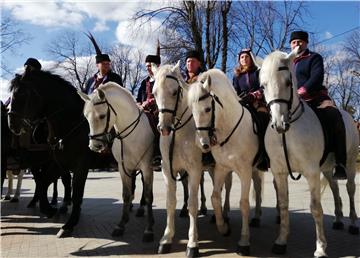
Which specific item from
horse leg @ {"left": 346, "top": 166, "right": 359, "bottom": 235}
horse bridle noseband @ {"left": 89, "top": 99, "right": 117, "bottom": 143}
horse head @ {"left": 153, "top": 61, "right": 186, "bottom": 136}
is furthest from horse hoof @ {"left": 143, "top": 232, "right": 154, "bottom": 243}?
horse leg @ {"left": 346, "top": 166, "right": 359, "bottom": 235}

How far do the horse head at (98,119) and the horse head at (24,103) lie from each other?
3.83 ft

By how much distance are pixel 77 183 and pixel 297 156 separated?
3970 mm

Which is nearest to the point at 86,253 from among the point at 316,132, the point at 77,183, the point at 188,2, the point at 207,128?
the point at 77,183

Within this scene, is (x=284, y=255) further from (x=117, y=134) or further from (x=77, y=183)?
(x=77, y=183)

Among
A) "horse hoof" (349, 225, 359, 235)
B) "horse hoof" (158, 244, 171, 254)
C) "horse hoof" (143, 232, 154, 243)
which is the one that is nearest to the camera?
"horse hoof" (158, 244, 171, 254)

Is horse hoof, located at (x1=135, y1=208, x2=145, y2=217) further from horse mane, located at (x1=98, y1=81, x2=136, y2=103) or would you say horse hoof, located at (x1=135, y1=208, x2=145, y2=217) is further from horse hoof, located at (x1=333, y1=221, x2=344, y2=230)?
horse hoof, located at (x1=333, y1=221, x2=344, y2=230)

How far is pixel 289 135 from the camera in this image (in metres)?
5.48

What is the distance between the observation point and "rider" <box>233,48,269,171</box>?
6.40 m

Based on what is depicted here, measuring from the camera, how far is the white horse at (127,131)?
6621 millimetres

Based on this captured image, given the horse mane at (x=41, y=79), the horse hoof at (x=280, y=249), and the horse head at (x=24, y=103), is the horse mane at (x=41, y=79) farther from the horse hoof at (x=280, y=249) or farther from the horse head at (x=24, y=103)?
the horse hoof at (x=280, y=249)

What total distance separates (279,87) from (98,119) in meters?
2.96

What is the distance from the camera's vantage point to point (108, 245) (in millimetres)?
6637

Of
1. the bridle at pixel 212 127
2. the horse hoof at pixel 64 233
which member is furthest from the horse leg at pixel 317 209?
the horse hoof at pixel 64 233

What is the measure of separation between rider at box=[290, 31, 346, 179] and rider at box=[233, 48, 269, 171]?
71 centimetres
